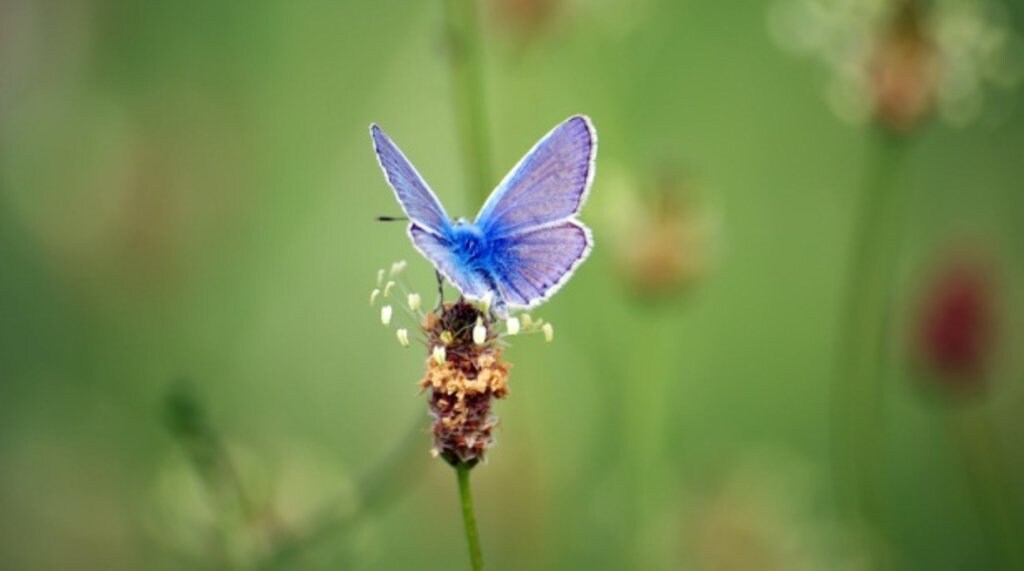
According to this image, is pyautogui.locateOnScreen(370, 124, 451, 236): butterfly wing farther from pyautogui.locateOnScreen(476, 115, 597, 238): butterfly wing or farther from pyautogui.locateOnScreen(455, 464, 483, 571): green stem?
pyautogui.locateOnScreen(455, 464, 483, 571): green stem

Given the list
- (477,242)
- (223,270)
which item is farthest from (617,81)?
(477,242)

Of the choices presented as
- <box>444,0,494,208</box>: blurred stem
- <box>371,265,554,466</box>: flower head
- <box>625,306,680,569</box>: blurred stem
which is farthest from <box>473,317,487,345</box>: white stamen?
<box>625,306,680,569</box>: blurred stem

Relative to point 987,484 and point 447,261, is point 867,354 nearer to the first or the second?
point 987,484

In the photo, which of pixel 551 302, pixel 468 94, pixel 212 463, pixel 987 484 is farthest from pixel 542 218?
pixel 551 302

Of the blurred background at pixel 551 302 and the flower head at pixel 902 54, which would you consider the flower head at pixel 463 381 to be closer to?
the blurred background at pixel 551 302

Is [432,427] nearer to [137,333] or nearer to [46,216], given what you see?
[137,333]

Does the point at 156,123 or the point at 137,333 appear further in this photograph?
the point at 156,123
